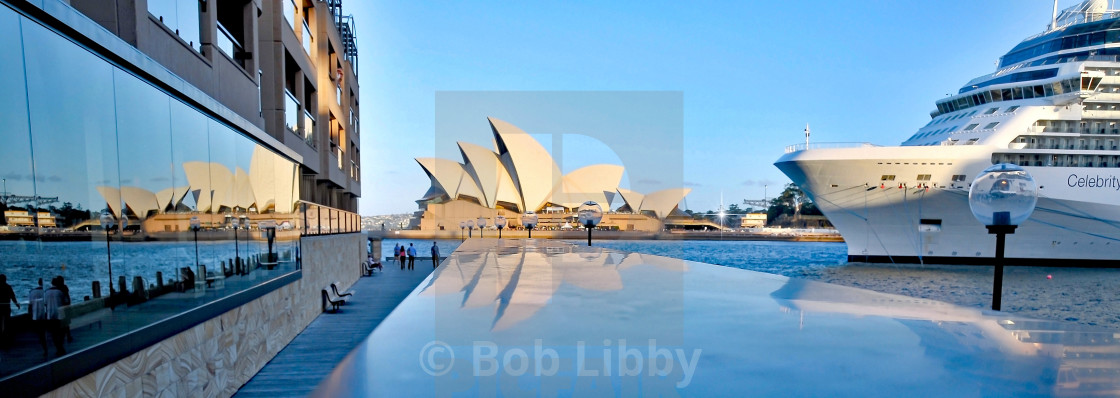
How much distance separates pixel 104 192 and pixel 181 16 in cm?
339

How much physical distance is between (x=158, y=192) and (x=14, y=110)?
1.60 m

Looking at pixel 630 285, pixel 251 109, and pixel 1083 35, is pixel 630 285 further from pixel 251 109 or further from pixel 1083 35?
pixel 1083 35

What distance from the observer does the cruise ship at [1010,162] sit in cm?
1953

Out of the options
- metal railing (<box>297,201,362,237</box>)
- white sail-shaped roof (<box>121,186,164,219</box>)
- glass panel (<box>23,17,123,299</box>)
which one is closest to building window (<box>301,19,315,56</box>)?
metal railing (<box>297,201,362,237</box>)

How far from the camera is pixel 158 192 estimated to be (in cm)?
397

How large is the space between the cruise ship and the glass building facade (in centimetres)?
2128

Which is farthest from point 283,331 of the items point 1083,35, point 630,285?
point 1083,35

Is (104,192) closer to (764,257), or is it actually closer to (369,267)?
(369,267)

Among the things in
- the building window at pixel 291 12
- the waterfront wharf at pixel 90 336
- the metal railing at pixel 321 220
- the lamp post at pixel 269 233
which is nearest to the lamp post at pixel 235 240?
the lamp post at pixel 269 233

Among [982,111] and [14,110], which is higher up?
[982,111]

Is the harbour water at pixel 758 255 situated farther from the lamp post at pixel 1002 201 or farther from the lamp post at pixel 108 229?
the lamp post at pixel 108 229

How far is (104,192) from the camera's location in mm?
3244

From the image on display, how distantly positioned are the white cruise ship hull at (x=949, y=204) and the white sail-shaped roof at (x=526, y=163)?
77.7 ft

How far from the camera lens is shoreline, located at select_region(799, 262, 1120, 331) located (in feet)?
45.0
